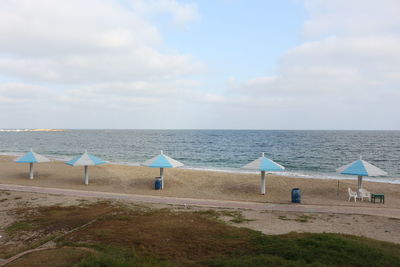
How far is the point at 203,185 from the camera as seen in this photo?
60.5ft

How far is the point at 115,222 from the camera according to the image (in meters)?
9.62

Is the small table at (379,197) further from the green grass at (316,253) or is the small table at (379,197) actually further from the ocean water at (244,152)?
the ocean water at (244,152)

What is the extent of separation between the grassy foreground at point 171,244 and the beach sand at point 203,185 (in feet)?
18.9

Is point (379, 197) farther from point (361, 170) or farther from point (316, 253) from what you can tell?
point (316, 253)

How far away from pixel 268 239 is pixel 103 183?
13.8m

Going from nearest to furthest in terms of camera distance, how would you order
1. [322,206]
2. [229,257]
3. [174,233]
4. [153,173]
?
[229,257] → [174,233] → [322,206] → [153,173]

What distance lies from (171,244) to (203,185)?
11.0 metres

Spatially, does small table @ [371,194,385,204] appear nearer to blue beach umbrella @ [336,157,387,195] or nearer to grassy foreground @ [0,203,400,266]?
blue beach umbrella @ [336,157,387,195]

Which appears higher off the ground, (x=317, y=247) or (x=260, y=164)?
(x=260, y=164)

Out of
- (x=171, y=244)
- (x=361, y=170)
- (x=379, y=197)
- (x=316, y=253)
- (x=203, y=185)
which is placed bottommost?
(x=203, y=185)

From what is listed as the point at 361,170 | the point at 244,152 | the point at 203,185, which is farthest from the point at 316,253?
the point at 244,152

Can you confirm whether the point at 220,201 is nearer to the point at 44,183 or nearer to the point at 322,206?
the point at 322,206

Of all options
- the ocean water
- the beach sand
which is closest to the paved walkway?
the beach sand

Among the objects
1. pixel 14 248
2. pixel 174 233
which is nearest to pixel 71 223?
pixel 14 248
